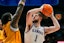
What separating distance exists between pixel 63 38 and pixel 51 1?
0.96m

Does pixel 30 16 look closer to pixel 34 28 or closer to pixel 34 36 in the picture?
pixel 34 28

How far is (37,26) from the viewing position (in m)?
4.23

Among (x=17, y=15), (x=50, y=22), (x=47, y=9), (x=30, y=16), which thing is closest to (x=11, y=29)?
(x=17, y=15)

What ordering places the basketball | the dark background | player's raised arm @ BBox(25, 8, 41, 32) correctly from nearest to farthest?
the basketball
player's raised arm @ BBox(25, 8, 41, 32)
the dark background

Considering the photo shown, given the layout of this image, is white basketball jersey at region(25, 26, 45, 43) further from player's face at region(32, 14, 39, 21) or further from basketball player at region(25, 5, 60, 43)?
player's face at region(32, 14, 39, 21)

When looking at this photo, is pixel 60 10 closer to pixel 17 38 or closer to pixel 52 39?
pixel 52 39

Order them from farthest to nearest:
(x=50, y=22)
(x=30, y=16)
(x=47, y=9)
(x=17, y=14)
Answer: (x=50, y=22)
(x=30, y=16)
(x=47, y=9)
(x=17, y=14)

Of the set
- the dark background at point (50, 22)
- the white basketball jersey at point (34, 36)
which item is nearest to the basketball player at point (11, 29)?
the white basketball jersey at point (34, 36)

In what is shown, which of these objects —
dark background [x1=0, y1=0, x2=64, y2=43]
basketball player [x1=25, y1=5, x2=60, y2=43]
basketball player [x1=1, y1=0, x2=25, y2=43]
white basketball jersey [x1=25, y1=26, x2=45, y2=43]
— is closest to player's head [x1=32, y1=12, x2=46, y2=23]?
basketball player [x1=25, y1=5, x2=60, y2=43]

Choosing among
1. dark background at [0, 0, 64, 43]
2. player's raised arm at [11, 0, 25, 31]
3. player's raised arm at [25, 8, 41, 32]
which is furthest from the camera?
dark background at [0, 0, 64, 43]

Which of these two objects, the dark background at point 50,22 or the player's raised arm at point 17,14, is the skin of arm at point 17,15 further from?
the dark background at point 50,22

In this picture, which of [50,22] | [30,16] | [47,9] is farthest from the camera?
[50,22]

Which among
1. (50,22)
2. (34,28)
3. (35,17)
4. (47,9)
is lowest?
(50,22)

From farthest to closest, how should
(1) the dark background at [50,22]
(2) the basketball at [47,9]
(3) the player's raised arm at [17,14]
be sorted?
(1) the dark background at [50,22], (2) the basketball at [47,9], (3) the player's raised arm at [17,14]
